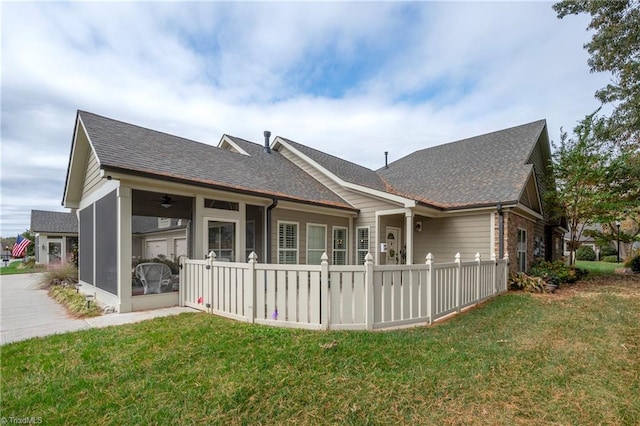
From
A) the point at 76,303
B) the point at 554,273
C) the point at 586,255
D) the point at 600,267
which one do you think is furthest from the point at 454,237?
the point at 586,255

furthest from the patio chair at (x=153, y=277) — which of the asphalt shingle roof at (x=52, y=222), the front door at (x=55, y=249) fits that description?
the front door at (x=55, y=249)

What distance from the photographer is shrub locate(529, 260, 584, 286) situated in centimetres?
1001

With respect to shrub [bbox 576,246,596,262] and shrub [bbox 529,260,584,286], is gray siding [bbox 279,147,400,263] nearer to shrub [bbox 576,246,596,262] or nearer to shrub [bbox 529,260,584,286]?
shrub [bbox 529,260,584,286]

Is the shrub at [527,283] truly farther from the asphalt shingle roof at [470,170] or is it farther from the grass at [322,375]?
the grass at [322,375]

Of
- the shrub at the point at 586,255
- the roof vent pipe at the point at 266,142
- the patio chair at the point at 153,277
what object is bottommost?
the shrub at the point at 586,255

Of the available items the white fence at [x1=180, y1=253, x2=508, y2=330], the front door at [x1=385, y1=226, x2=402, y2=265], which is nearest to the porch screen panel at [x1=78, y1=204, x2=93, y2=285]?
the white fence at [x1=180, y1=253, x2=508, y2=330]

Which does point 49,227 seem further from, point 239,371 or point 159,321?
point 239,371

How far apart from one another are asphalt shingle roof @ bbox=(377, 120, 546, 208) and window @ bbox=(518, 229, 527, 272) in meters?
2.01

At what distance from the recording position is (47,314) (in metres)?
6.41

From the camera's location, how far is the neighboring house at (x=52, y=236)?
73.2 ft

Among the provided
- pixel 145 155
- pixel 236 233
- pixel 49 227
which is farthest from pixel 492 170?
pixel 49 227

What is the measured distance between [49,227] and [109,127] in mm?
21035

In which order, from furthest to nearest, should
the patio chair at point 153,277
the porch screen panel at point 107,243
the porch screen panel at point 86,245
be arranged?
the porch screen panel at point 86,245
the patio chair at point 153,277
the porch screen panel at point 107,243

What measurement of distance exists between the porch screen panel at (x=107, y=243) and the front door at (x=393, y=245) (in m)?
8.13
